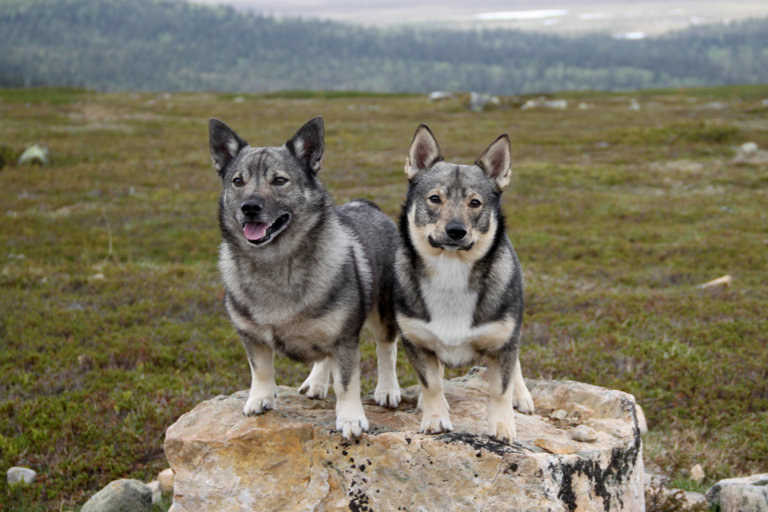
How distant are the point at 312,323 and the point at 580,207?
18458 mm

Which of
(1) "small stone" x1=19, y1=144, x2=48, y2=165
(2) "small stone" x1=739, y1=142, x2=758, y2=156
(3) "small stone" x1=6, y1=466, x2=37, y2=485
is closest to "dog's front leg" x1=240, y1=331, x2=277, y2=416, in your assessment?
(3) "small stone" x1=6, y1=466, x2=37, y2=485

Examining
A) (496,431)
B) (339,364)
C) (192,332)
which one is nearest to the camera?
(496,431)

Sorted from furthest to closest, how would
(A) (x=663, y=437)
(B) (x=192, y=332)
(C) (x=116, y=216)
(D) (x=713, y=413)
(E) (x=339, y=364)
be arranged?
(C) (x=116, y=216)
(B) (x=192, y=332)
(D) (x=713, y=413)
(A) (x=663, y=437)
(E) (x=339, y=364)

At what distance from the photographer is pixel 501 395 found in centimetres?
528

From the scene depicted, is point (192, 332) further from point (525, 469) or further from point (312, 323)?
point (525, 469)

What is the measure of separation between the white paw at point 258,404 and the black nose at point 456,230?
2.36 meters

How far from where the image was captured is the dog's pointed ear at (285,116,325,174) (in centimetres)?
587

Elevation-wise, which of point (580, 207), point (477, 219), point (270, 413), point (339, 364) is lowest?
point (580, 207)

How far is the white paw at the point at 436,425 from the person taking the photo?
5309 mm

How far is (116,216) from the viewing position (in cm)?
2066

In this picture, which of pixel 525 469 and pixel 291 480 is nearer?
pixel 525 469

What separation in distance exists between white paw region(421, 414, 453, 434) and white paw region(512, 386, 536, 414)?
1.11 metres

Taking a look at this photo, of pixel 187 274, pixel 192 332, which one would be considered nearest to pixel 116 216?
pixel 187 274

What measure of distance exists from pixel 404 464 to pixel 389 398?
140 centimetres
